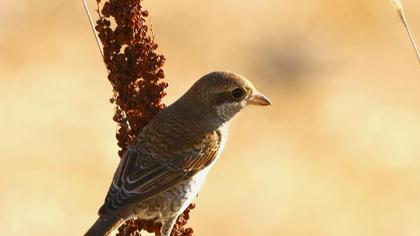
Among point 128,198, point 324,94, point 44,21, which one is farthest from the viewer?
point 44,21

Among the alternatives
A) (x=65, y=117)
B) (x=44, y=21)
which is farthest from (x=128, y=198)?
(x=44, y=21)

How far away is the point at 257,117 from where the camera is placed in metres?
15.2

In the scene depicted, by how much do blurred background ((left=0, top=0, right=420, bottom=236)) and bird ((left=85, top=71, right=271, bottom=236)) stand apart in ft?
18.6

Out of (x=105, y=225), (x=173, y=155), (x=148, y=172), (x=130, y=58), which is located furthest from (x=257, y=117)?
(x=130, y=58)

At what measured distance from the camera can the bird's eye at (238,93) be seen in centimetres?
662

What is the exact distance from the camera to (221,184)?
1348 cm

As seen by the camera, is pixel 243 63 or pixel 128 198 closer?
pixel 128 198

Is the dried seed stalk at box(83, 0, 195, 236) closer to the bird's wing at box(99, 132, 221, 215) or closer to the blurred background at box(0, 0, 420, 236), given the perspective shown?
the bird's wing at box(99, 132, 221, 215)

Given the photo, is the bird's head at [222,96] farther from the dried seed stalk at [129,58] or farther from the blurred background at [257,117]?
the blurred background at [257,117]

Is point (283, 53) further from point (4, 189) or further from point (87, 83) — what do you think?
point (4, 189)

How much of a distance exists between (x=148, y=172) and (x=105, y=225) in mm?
480

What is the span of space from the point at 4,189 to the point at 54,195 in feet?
1.80

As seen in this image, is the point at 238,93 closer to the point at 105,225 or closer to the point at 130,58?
the point at 130,58

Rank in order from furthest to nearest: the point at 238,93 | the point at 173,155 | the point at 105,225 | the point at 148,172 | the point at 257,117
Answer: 1. the point at 257,117
2. the point at 238,93
3. the point at 173,155
4. the point at 148,172
5. the point at 105,225
